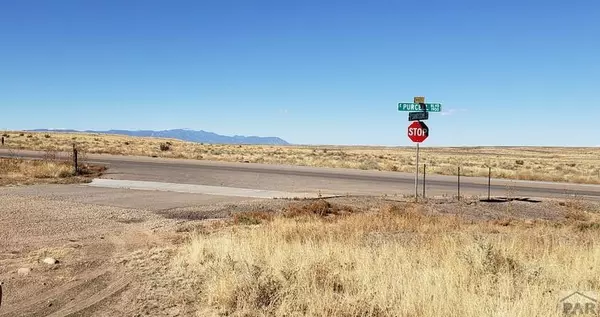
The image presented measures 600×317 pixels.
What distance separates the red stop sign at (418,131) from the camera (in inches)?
667

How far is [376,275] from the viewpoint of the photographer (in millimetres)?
6312

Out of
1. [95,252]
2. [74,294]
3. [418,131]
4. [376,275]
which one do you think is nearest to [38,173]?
[95,252]

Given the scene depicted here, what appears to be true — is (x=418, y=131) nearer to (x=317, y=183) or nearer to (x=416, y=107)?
(x=416, y=107)

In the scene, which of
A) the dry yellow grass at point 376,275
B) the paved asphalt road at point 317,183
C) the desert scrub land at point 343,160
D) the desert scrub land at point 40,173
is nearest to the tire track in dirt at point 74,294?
the dry yellow grass at point 376,275

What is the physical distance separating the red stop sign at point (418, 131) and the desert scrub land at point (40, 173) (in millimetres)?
14054

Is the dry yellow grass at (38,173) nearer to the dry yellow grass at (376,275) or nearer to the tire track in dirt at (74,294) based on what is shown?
the dry yellow grass at (376,275)

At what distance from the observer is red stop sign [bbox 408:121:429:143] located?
55.6 feet

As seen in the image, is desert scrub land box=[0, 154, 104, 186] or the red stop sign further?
desert scrub land box=[0, 154, 104, 186]

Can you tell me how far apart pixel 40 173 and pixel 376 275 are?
66.0 ft

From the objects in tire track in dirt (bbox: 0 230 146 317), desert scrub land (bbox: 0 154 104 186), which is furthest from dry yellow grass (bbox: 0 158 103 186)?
tire track in dirt (bbox: 0 230 146 317)

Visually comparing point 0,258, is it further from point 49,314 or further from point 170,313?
point 170,313

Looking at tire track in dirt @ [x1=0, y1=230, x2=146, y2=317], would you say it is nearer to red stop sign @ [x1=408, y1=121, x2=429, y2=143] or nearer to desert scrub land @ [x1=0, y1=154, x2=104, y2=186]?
red stop sign @ [x1=408, y1=121, x2=429, y2=143]

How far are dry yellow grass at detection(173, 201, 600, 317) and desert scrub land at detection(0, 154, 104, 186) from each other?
13.7 metres

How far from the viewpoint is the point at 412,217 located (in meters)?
12.8
